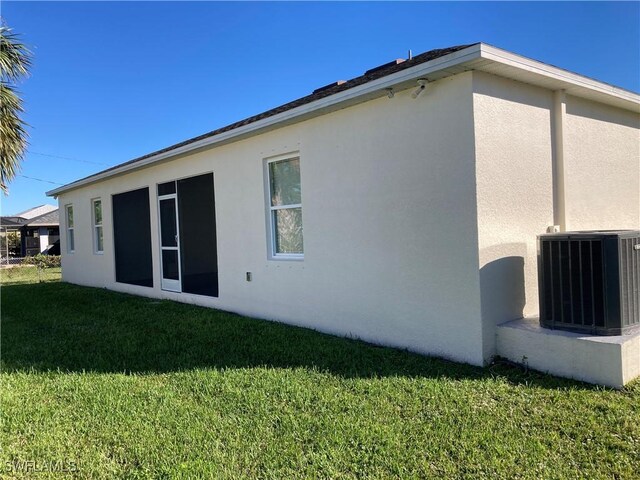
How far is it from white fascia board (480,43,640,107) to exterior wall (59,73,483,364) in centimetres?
39

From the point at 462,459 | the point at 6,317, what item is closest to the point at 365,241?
the point at 462,459

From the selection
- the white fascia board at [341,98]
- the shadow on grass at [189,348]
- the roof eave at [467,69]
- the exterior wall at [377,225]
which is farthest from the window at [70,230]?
the roof eave at [467,69]

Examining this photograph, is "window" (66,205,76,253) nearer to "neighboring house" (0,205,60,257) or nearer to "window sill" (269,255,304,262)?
"window sill" (269,255,304,262)

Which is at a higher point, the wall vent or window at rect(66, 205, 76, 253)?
window at rect(66, 205, 76, 253)

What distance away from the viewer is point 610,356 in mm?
3789

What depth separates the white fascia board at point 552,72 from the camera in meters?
4.20

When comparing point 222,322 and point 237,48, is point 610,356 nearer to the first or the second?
point 222,322

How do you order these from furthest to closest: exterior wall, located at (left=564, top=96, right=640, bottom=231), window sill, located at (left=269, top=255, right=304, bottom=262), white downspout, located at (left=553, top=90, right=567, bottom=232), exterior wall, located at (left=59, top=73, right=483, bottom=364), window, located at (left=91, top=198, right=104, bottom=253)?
window, located at (left=91, top=198, right=104, bottom=253), window sill, located at (left=269, top=255, right=304, bottom=262), exterior wall, located at (left=564, top=96, right=640, bottom=231), white downspout, located at (left=553, top=90, right=567, bottom=232), exterior wall, located at (left=59, top=73, right=483, bottom=364)

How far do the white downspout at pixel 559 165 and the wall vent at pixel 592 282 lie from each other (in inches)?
42.9

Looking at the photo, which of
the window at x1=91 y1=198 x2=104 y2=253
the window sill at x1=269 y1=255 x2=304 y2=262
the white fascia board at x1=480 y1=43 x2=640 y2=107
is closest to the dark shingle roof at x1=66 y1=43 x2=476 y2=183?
the white fascia board at x1=480 y1=43 x2=640 y2=107

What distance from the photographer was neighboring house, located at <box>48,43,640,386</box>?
4.49m

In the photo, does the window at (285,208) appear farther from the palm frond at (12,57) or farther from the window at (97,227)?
the window at (97,227)

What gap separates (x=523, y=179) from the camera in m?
4.92

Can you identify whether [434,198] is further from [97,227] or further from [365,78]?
[97,227]
